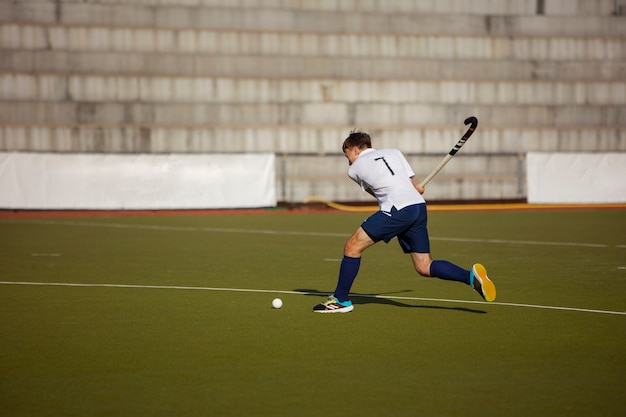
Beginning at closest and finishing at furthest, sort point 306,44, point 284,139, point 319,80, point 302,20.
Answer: point 284,139 → point 319,80 → point 306,44 → point 302,20

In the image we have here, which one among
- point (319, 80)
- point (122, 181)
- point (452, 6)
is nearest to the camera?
point (122, 181)

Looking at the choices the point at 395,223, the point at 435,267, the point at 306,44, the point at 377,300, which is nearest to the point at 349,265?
the point at 395,223

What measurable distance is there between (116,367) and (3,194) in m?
21.7

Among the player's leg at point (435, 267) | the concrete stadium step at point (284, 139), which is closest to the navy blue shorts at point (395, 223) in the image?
the player's leg at point (435, 267)

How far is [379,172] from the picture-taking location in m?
10.2

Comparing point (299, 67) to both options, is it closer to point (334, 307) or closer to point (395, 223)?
point (334, 307)

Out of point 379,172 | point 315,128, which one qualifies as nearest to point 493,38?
point 315,128

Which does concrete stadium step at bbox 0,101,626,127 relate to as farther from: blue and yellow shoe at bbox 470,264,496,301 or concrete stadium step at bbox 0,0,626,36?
blue and yellow shoe at bbox 470,264,496,301

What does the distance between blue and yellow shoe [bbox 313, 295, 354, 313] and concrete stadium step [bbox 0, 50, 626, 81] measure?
24.9 meters

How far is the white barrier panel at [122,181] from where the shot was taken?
28.6m

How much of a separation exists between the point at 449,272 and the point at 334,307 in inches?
45.9

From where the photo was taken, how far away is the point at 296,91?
114ft

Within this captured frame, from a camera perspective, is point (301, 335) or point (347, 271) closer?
point (301, 335)

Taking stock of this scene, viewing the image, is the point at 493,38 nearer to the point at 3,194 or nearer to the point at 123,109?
the point at 123,109
